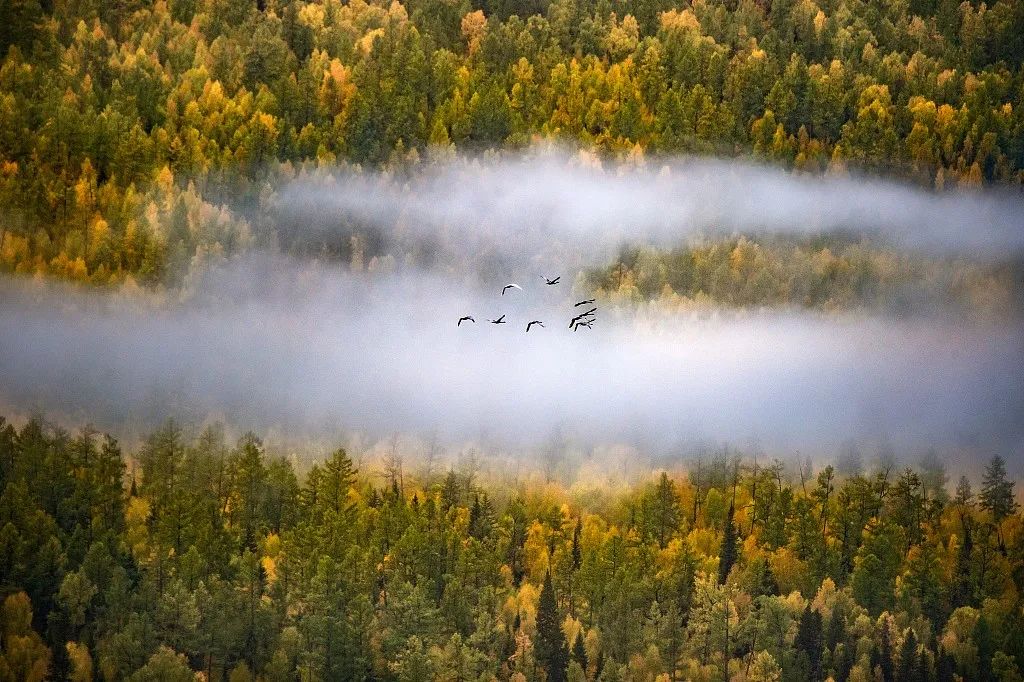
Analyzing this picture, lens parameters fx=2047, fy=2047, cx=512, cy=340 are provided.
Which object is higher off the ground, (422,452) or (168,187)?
(168,187)

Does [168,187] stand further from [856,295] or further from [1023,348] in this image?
[1023,348]

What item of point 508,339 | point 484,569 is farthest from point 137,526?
point 508,339

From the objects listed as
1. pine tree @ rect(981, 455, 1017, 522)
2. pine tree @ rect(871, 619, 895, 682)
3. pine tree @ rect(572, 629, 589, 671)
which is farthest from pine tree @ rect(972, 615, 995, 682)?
pine tree @ rect(572, 629, 589, 671)

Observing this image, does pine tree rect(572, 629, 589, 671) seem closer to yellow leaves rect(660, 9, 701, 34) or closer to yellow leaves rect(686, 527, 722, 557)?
yellow leaves rect(686, 527, 722, 557)

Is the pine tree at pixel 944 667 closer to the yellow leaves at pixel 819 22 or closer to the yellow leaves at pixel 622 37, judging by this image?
the yellow leaves at pixel 819 22

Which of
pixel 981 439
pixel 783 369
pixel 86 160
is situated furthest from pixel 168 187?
pixel 981 439

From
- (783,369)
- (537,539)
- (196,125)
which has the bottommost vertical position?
(537,539)
